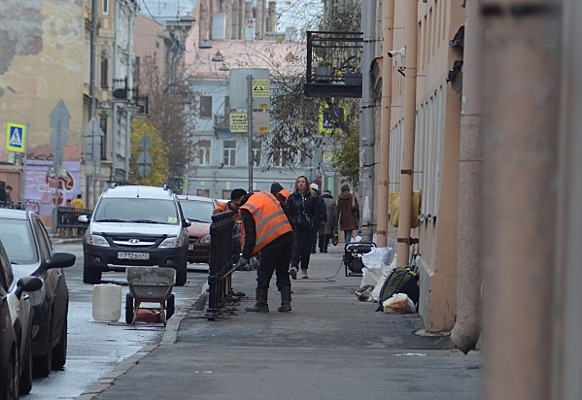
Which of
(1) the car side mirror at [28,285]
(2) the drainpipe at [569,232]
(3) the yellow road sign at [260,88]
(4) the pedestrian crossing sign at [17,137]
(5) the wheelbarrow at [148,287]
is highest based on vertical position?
(3) the yellow road sign at [260,88]

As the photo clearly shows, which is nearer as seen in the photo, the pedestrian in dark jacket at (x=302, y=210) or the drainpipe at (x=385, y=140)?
the pedestrian in dark jacket at (x=302, y=210)

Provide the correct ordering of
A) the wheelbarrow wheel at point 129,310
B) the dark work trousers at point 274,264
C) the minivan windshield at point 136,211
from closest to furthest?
the wheelbarrow wheel at point 129,310 → the dark work trousers at point 274,264 → the minivan windshield at point 136,211

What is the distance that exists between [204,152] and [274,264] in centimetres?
9270

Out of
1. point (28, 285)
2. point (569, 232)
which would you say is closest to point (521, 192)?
point (569, 232)

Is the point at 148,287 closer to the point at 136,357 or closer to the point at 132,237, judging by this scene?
the point at 136,357

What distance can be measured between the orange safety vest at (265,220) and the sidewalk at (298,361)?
0.90 m

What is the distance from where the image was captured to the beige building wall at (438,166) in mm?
14219

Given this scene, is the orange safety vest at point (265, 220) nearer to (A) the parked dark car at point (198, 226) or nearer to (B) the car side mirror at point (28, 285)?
(B) the car side mirror at point (28, 285)

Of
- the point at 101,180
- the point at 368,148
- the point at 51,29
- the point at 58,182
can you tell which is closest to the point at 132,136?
the point at 101,180

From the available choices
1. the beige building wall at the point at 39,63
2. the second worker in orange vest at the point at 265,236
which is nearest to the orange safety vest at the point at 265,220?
the second worker in orange vest at the point at 265,236

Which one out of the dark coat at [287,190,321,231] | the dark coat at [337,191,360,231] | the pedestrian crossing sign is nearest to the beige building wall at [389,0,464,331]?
the dark coat at [287,190,321,231]

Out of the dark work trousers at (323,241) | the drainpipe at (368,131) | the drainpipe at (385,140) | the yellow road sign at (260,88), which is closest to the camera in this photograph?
the drainpipe at (385,140)

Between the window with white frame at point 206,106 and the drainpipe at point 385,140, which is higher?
the window with white frame at point 206,106

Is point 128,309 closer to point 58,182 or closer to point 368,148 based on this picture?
point 368,148
